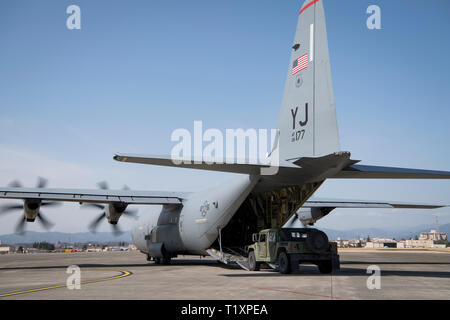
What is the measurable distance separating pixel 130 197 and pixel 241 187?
890 centimetres

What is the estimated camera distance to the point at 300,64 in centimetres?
1664

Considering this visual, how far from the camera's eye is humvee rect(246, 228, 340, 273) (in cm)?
1622

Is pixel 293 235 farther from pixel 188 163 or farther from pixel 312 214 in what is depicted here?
pixel 312 214

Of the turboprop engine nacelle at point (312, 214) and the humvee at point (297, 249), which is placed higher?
the turboprop engine nacelle at point (312, 214)

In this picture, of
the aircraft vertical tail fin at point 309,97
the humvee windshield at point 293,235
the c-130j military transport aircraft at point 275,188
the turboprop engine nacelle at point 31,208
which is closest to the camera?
the aircraft vertical tail fin at point 309,97

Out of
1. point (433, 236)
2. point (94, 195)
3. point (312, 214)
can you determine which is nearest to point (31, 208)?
point (94, 195)

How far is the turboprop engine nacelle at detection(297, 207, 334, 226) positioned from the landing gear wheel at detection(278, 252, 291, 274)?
11.9 meters

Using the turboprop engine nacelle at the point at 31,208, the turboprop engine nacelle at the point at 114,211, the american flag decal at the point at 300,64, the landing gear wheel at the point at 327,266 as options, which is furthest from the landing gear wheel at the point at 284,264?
the turboprop engine nacelle at the point at 31,208

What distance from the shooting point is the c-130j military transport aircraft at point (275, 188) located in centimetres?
1514

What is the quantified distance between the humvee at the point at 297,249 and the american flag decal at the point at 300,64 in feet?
19.6

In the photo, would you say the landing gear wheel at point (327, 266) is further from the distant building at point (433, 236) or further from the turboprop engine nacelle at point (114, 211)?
the distant building at point (433, 236)

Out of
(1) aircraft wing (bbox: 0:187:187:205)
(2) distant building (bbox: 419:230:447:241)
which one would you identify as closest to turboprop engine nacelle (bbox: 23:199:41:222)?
(1) aircraft wing (bbox: 0:187:187:205)

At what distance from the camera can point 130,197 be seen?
83.1ft
